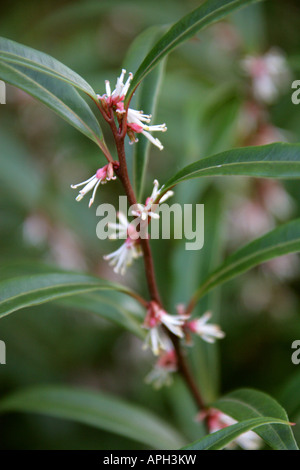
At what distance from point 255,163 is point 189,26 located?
0.72 ft

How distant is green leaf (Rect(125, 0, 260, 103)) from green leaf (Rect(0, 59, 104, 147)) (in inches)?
3.6

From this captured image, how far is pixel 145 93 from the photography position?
38.0 inches

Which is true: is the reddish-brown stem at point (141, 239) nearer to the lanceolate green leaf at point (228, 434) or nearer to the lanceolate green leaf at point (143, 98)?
the lanceolate green leaf at point (143, 98)

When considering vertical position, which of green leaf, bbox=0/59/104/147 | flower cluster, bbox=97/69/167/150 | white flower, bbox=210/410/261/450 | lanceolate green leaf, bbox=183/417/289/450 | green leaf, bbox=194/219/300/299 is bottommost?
lanceolate green leaf, bbox=183/417/289/450

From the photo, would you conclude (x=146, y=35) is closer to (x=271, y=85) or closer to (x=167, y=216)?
(x=167, y=216)

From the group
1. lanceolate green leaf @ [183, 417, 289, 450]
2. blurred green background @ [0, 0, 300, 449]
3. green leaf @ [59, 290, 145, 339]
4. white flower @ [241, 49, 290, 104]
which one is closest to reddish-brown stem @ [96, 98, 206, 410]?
green leaf @ [59, 290, 145, 339]

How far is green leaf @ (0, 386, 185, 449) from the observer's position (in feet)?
3.74

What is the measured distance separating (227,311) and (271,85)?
2.72ft

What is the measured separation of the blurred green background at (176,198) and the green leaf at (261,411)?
45 cm

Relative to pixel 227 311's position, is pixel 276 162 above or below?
below

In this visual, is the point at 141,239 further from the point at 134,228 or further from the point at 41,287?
the point at 41,287

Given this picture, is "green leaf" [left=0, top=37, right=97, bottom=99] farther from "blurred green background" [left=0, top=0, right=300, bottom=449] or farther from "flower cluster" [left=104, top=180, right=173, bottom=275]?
"blurred green background" [left=0, top=0, right=300, bottom=449]

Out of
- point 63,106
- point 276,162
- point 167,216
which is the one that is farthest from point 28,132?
point 276,162

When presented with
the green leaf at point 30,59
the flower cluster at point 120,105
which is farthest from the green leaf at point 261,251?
the green leaf at point 30,59
